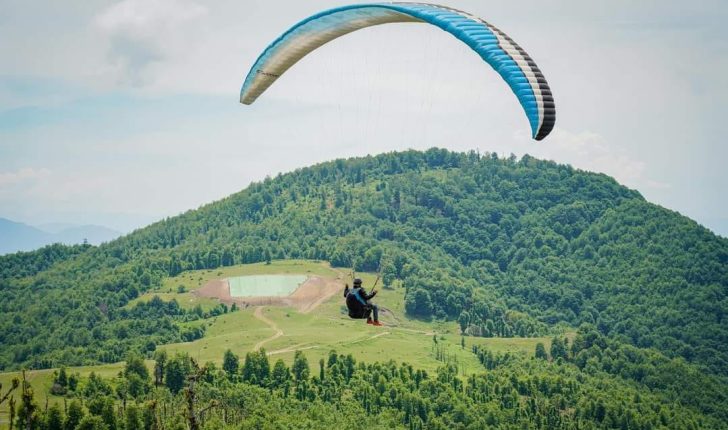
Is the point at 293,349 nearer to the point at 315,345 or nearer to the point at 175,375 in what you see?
the point at 315,345

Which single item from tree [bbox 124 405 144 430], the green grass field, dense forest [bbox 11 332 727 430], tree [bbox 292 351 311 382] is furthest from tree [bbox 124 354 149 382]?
tree [bbox 124 405 144 430]

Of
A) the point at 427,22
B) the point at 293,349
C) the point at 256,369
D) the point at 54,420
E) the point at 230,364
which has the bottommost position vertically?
the point at 54,420

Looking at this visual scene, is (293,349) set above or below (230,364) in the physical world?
above

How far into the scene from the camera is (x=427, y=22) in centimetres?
5050

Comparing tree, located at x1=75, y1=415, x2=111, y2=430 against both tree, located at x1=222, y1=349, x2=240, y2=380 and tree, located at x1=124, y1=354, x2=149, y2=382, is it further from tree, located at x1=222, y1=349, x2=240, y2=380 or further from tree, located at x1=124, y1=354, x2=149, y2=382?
tree, located at x1=222, y1=349, x2=240, y2=380

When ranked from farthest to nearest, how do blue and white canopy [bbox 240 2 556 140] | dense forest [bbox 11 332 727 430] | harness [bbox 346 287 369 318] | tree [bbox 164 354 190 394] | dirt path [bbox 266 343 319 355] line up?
dirt path [bbox 266 343 319 355] → tree [bbox 164 354 190 394] → dense forest [bbox 11 332 727 430] → harness [bbox 346 287 369 318] → blue and white canopy [bbox 240 2 556 140]

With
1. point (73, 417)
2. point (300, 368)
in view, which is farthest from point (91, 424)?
point (300, 368)

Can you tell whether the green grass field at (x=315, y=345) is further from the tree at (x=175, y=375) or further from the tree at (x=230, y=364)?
the tree at (x=175, y=375)

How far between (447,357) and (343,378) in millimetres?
38860

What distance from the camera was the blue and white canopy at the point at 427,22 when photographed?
1782 inches

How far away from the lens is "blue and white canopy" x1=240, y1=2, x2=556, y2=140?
45.3m

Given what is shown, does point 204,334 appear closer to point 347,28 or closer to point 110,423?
point 110,423

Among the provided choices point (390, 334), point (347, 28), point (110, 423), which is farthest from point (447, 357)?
point (347, 28)

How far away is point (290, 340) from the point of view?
179m
